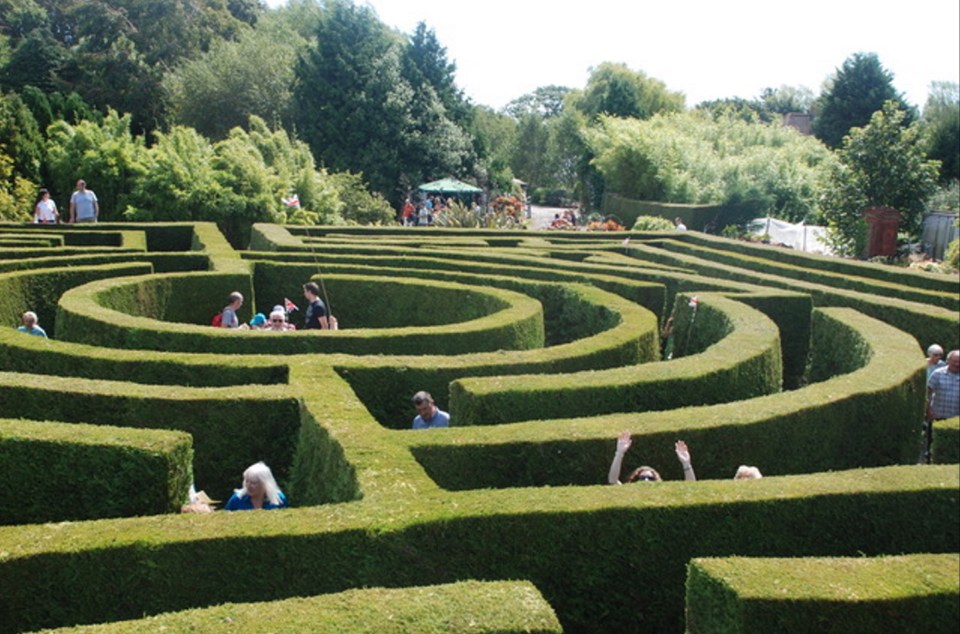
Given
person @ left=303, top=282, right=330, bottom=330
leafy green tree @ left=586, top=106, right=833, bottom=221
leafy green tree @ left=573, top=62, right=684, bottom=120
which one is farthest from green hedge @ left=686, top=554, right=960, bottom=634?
leafy green tree @ left=573, top=62, right=684, bottom=120

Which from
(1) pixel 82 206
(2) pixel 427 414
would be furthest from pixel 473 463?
(1) pixel 82 206

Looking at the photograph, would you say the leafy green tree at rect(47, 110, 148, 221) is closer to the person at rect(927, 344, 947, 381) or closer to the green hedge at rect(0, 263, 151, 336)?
the green hedge at rect(0, 263, 151, 336)

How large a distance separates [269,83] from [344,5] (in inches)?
266

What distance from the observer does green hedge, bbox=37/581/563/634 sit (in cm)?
584

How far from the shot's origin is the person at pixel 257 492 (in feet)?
29.2

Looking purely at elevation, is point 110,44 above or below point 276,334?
above

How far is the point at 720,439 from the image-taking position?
1024cm

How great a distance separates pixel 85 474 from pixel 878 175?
123 feet

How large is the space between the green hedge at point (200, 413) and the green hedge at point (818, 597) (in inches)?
222

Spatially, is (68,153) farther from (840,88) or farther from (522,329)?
(840,88)

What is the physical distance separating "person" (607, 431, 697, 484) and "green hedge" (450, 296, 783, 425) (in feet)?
5.29

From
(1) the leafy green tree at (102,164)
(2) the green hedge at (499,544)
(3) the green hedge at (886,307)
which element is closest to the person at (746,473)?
(2) the green hedge at (499,544)

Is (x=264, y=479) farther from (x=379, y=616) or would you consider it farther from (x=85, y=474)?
(x=379, y=616)

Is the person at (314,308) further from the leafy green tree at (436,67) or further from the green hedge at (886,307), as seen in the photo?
the leafy green tree at (436,67)
